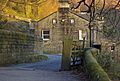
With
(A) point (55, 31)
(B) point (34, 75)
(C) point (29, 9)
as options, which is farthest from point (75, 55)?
(C) point (29, 9)

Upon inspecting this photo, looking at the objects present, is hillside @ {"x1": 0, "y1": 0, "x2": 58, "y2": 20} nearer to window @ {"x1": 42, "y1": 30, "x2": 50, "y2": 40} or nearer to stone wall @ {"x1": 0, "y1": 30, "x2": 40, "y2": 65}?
window @ {"x1": 42, "y1": 30, "x2": 50, "y2": 40}

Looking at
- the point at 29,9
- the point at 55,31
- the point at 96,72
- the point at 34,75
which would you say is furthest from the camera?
the point at 29,9

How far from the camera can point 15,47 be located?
2167cm

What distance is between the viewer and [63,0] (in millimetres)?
35750

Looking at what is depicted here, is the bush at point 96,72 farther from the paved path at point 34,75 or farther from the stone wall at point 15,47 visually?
the stone wall at point 15,47

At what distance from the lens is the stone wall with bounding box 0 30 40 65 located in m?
20.1

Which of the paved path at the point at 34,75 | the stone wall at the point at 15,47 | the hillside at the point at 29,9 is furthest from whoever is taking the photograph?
the hillside at the point at 29,9

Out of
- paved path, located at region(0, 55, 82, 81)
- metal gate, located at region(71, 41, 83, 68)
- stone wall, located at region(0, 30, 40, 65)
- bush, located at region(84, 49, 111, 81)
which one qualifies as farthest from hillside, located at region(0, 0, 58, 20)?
bush, located at region(84, 49, 111, 81)

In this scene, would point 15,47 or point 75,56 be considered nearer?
point 75,56

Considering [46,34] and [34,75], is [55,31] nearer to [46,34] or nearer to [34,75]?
[46,34]

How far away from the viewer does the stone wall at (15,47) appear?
20078mm

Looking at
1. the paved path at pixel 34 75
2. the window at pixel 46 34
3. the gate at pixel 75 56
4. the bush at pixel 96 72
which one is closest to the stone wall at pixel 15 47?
the paved path at pixel 34 75

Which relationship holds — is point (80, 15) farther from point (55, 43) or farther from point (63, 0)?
point (63, 0)

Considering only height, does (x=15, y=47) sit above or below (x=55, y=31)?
below
